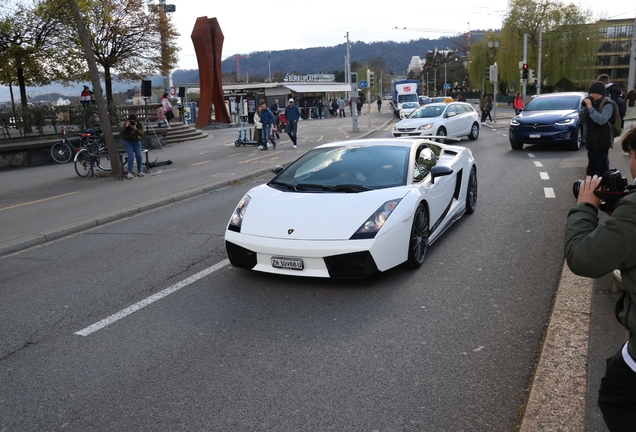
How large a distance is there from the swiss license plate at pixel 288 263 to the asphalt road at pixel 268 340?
26 centimetres

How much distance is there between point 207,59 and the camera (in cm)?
3812

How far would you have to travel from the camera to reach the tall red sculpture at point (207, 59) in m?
37.9

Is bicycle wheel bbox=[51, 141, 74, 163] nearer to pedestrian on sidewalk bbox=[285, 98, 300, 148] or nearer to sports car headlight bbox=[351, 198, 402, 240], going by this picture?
pedestrian on sidewalk bbox=[285, 98, 300, 148]

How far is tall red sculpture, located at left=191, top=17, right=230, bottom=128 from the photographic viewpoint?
37.9 meters

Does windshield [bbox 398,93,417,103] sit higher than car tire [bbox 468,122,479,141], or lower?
higher

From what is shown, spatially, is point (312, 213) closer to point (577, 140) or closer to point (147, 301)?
point (147, 301)

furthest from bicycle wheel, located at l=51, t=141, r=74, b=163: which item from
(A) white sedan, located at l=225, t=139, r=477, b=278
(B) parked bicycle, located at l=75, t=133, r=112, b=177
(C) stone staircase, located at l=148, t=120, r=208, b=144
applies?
(A) white sedan, located at l=225, t=139, r=477, b=278

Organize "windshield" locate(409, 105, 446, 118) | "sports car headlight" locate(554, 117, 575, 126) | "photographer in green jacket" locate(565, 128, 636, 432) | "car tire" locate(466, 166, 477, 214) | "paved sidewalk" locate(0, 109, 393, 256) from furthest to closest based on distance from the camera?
"windshield" locate(409, 105, 446, 118) < "sports car headlight" locate(554, 117, 575, 126) < "paved sidewalk" locate(0, 109, 393, 256) < "car tire" locate(466, 166, 477, 214) < "photographer in green jacket" locate(565, 128, 636, 432)

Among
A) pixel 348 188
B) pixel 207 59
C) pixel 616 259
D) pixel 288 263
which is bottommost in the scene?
pixel 288 263

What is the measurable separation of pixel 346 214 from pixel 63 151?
18.0m

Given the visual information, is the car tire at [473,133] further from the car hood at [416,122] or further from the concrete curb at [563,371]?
the concrete curb at [563,371]

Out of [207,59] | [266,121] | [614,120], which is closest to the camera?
[614,120]

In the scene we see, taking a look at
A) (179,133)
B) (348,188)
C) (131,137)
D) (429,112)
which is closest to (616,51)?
(429,112)

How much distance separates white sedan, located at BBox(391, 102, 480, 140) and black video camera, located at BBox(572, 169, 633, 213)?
18.4 m
